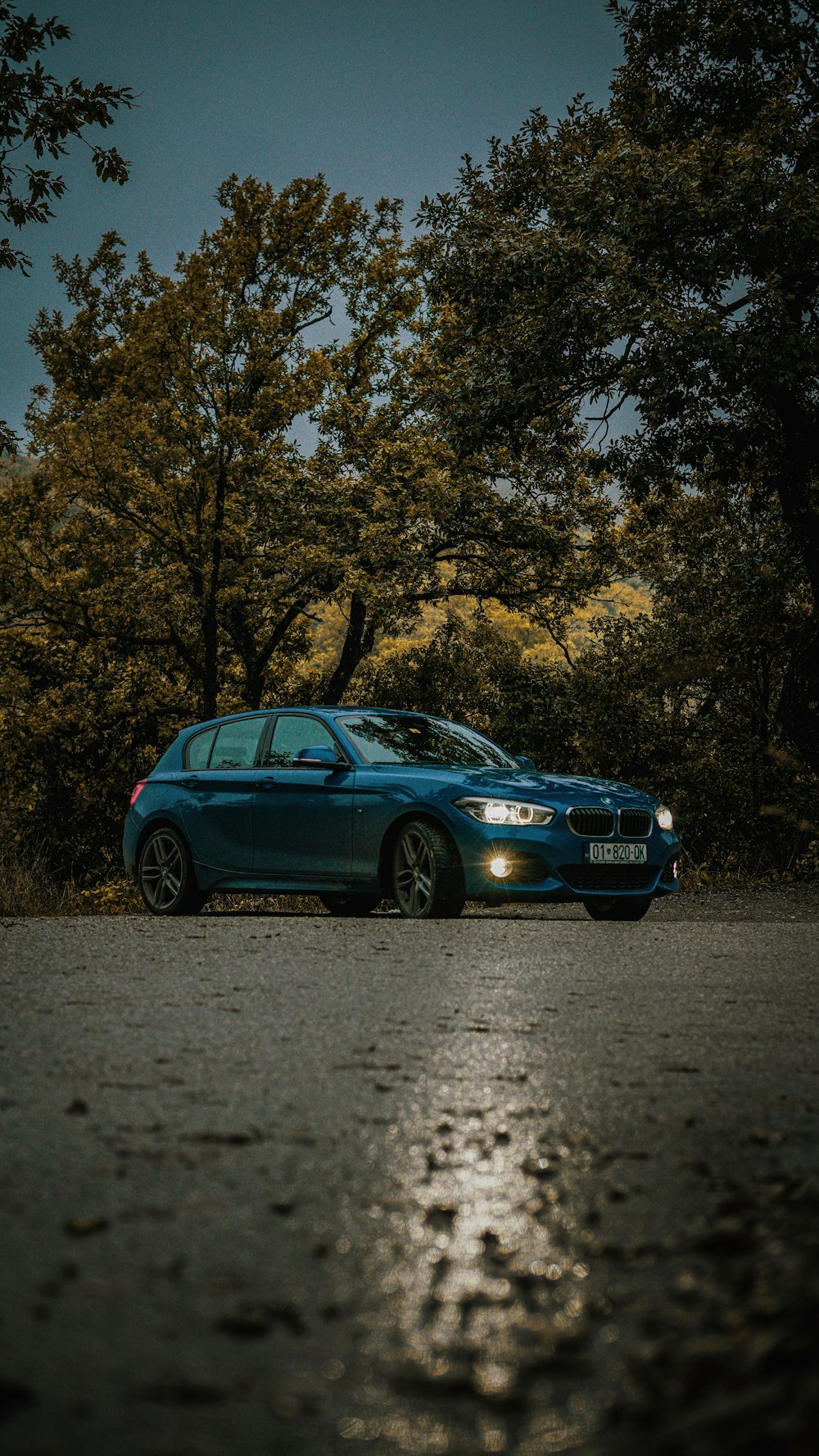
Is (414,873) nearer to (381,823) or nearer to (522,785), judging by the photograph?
(381,823)

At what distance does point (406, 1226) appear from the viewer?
2754 millimetres

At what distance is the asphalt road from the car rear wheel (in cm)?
577

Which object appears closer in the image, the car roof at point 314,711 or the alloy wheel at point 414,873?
the alloy wheel at point 414,873

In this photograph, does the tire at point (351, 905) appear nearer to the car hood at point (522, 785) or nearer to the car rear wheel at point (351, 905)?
the car rear wheel at point (351, 905)

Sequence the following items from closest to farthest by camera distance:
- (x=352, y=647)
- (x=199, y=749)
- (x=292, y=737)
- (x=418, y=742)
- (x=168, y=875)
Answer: (x=418, y=742) < (x=292, y=737) < (x=168, y=875) < (x=199, y=749) < (x=352, y=647)

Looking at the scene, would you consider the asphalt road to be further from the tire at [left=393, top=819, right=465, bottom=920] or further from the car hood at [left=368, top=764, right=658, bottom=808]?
the car hood at [left=368, top=764, right=658, bottom=808]

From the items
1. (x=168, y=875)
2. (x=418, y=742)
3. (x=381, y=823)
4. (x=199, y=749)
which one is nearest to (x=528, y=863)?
(x=381, y=823)

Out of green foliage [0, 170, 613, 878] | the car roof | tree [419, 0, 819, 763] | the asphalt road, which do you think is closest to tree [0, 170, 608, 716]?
green foliage [0, 170, 613, 878]

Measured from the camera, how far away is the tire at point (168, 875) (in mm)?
11062

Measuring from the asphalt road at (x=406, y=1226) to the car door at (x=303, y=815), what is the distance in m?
4.28

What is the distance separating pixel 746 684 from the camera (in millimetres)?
19953

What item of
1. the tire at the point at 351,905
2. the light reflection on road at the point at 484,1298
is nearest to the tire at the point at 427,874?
the tire at the point at 351,905

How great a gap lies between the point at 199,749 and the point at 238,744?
1.65 ft

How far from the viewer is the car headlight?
9.27 metres
